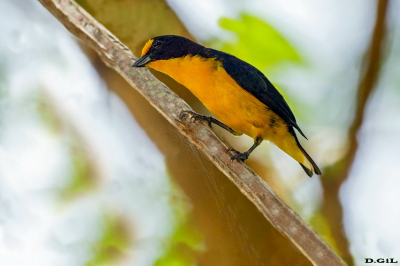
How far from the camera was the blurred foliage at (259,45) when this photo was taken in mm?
2010

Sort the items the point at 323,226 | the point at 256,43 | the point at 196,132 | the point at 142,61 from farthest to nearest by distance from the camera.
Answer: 1. the point at 256,43
2. the point at 323,226
3. the point at 142,61
4. the point at 196,132

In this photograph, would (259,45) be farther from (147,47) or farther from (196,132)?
(196,132)

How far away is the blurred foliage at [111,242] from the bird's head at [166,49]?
770mm

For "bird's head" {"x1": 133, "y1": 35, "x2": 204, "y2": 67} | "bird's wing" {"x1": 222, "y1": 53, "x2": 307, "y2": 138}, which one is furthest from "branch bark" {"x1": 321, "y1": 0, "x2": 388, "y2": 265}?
"bird's head" {"x1": 133, "y1": 35, "x2": 204, "y2": 67}

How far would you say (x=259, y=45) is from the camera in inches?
80.0

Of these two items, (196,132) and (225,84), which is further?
(225,84)

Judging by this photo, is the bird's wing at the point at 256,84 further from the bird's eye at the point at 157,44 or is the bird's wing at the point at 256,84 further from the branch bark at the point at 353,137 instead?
the branch bark at the point at 353,137

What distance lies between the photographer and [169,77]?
200 cm

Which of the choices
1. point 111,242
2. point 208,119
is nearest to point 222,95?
point 208,119

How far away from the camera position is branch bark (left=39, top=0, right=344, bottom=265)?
1.44 metres

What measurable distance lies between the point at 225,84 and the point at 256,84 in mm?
137

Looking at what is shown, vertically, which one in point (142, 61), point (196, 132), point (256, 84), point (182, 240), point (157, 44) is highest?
point (256, 84)

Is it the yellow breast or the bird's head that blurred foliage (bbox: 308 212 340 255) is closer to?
the yellow breast

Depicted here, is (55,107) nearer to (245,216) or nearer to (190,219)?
(190,219)
